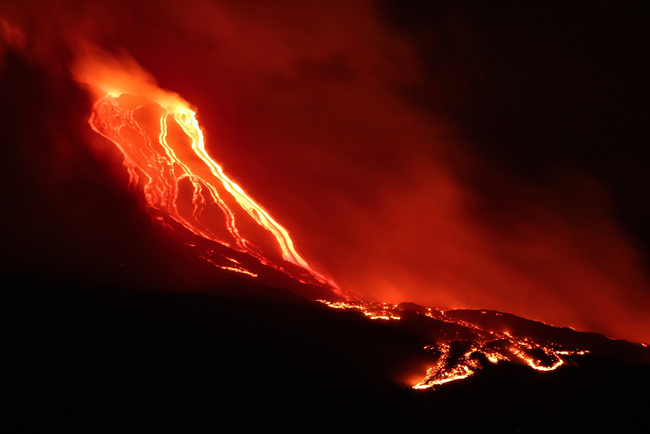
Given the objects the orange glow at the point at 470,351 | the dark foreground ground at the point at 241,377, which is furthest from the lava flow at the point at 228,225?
the dark foreground ground at the point at 241,377

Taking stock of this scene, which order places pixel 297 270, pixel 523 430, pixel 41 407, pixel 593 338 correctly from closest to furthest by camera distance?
1. pixel 41 407
2. pixel 523 430
3. pixel 297 270
4. pixel 593 338

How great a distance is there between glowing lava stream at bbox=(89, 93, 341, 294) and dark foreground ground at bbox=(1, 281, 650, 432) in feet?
12.4

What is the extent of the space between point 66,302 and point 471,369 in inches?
318

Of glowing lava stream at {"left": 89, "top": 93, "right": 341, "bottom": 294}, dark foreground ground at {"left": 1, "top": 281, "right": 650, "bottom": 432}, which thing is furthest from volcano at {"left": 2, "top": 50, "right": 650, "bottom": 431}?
glowing lava stream at {"left": 89, "top": 93, "right": 341, "bottom": 294}

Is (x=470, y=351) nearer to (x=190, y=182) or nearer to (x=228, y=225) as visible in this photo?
(x=228, y=225)

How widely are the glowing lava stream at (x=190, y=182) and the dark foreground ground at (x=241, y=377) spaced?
12.4ft

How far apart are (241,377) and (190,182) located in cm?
902

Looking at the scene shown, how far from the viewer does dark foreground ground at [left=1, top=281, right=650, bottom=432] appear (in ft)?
22.3

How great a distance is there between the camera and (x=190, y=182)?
15.8m

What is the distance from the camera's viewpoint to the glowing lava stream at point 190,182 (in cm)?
1488

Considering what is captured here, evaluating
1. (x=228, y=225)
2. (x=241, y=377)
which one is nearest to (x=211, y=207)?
(x=228, y=225)

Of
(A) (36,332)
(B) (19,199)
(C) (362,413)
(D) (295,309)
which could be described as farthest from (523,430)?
(B) (19,199)

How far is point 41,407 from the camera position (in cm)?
625

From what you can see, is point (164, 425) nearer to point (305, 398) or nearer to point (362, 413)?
point (305, 398)
